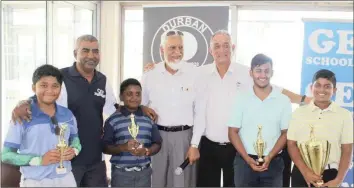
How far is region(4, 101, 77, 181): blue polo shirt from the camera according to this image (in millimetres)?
1683

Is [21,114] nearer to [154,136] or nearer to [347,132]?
[154,136]

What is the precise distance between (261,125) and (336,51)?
2.02 meters

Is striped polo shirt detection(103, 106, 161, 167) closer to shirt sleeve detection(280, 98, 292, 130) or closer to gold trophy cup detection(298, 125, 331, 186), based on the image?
shirt sleeve detection(280, 98, 292, 130)

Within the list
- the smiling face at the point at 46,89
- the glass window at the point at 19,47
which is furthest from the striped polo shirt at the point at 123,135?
→ the glass window at the point at 19,47

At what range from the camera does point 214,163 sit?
245 centimetres

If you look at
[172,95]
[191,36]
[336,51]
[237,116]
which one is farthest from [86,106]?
[336,51]

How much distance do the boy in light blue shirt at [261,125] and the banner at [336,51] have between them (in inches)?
70.0

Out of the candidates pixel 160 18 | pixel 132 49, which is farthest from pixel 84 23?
pixel 160 18

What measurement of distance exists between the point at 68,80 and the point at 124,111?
362 millimetres

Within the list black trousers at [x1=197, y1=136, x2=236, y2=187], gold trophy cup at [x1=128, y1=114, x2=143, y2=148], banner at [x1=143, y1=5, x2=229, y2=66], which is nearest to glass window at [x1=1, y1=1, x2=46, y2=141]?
banner at [x1=143, y1=5, x2=229, y2=66]

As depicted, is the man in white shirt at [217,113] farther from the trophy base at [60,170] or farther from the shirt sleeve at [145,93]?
the trophy base at [60,170]

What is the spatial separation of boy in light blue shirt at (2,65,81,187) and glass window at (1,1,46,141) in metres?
1.66

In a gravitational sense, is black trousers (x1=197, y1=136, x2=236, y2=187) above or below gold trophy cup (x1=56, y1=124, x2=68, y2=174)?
below

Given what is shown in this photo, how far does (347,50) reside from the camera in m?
3.57
